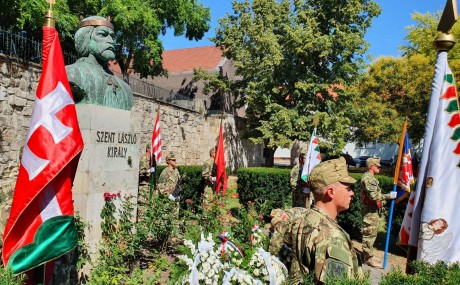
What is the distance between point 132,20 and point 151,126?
427cm


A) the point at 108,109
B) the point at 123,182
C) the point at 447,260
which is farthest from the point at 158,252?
the point at 447,260

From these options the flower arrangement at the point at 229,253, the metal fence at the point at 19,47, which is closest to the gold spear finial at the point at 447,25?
the flower arrangement at the point at 229,253

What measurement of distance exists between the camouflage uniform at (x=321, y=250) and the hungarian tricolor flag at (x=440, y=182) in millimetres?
1173

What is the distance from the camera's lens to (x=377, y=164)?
7.35 meters

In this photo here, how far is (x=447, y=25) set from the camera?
11.1 feet

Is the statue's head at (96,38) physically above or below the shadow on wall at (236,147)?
above

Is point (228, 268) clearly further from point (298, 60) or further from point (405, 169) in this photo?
point (298, 60)

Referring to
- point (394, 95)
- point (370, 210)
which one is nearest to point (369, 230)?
point (370, 210)

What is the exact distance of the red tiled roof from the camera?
2999 centimetres

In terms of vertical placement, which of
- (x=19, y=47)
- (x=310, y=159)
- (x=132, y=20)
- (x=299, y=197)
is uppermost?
(x=132, y=20)

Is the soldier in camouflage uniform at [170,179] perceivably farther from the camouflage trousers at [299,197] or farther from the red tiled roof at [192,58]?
the red tiled roof at [192,58]

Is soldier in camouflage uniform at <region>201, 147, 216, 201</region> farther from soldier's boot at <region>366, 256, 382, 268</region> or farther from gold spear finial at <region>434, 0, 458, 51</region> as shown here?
gold spear finial at <region>434, 0, 458, 51</region>

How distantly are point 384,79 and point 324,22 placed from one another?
5783 mm

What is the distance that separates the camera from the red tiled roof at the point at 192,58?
30.0m
